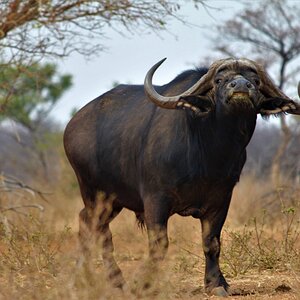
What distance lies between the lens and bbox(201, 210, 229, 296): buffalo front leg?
8.42 m

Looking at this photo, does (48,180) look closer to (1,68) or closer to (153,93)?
(1,68)

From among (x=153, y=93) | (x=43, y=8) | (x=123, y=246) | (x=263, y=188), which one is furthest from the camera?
(x=263, y=188)

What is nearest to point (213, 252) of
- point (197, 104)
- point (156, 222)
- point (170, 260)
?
point (170, 260)

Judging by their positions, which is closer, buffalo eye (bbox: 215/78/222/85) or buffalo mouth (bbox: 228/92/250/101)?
buffalo mouth (bbox: 228/92/250/101)

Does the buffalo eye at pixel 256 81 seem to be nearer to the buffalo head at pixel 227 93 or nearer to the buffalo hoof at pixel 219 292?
the buffalo head at pixel 227 93

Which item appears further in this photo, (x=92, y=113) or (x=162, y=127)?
(x=92, y=113)

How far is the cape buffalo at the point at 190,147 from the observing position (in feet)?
26.0

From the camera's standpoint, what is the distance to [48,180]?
25.1 metres

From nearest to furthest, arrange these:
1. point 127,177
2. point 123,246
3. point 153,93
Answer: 1. point 153,93
2. point 127,177
3. point 123,246

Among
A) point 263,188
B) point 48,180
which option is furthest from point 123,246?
point 48,180

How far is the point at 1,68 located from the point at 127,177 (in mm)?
4473

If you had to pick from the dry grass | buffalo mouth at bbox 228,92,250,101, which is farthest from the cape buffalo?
the dry grass

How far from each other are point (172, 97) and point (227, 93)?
49 cm

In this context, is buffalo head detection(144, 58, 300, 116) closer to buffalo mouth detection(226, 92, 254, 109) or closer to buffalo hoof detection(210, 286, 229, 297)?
buffalo mouth detection(226, 92, 254, 109)
